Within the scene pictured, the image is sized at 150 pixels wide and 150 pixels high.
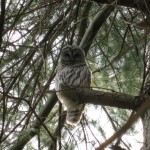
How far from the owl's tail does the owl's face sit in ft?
1.85

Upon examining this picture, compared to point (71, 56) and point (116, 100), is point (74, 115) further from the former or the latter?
point (116, 100)

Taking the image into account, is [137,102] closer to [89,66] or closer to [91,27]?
[91,27]

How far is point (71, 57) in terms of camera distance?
142 inches

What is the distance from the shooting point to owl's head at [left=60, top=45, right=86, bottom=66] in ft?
11.0

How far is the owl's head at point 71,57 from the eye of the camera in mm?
3338

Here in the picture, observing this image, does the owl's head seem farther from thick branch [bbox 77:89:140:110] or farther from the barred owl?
thick branch [bbox 77:89:140:110]

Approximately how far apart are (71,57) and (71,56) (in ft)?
0.09

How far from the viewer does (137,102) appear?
5.40 ft

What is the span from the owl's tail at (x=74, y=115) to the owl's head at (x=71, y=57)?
56 cm

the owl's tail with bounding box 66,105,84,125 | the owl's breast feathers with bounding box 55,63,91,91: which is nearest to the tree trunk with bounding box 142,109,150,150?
the owl's tail with bounding box 66,105,84,125

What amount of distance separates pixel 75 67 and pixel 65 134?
2.54ft

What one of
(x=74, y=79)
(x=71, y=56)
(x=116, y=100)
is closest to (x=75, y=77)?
(x=74, y=79)

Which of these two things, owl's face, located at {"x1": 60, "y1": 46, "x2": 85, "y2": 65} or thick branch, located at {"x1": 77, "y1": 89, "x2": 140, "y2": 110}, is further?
owl's face, located at {"x1": 60, "y1": 46, "x2": 85, "y2": 65}

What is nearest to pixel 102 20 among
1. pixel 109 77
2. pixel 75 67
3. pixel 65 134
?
pixel 109 77
